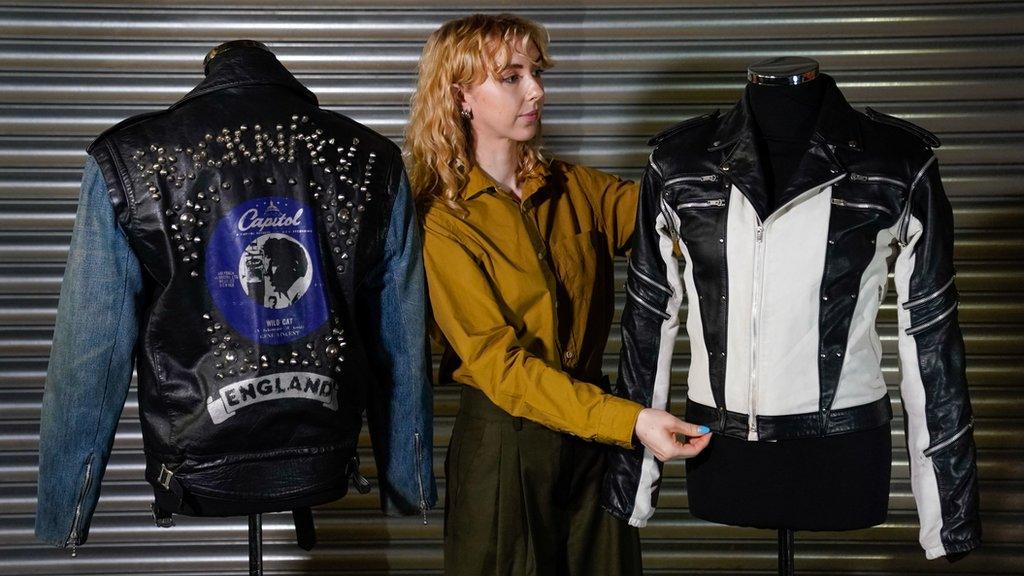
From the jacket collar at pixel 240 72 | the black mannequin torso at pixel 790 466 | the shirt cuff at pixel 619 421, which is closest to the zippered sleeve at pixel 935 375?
the black mannequin torso at pixel 790 466

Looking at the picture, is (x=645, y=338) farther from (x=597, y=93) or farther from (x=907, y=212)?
(x=597, y=93)

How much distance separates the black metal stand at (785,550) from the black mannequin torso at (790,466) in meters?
0.12

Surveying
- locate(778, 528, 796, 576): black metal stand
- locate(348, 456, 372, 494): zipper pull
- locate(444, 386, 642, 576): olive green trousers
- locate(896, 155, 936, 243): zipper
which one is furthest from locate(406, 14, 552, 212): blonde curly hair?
locate(778, 528, 796, 576): black metal stand

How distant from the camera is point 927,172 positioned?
229 cm

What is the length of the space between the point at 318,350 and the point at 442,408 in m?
1.44

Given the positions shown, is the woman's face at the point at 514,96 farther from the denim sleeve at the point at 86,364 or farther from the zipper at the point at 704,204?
the denim sleeve at the point at 86,364

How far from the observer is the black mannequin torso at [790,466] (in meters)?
2.29

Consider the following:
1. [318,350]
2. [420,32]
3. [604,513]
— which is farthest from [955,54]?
[318,350]

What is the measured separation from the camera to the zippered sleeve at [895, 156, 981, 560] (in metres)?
2.30

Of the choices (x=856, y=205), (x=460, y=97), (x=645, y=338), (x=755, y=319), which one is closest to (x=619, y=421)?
(x=645, y=338)

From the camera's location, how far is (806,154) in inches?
89.2

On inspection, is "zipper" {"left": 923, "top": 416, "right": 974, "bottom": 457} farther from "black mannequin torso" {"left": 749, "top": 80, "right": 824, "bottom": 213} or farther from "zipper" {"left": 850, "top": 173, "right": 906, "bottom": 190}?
"black mannequin torso" {"left": 749, "top": 80, "right": 824, "bottom": 213}

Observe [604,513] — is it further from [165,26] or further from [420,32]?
[165,26]

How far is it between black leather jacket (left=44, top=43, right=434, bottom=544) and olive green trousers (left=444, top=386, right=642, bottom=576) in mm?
385
